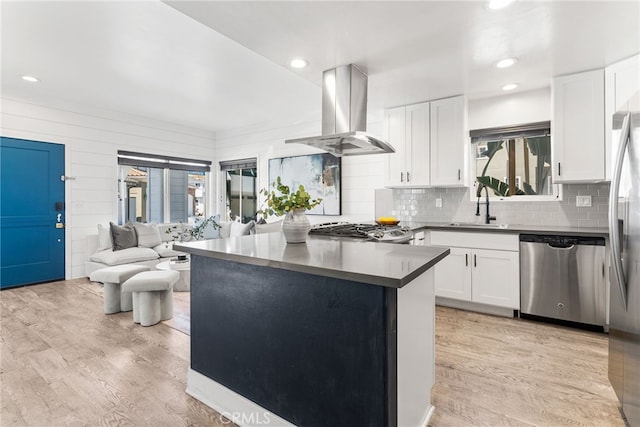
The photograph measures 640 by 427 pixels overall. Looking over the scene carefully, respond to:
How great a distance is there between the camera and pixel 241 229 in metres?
5.48

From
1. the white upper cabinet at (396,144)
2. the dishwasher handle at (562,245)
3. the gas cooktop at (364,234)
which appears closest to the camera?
the gas cooktop at (364,234)

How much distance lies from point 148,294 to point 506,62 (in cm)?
394

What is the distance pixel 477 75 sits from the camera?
3.16 metres

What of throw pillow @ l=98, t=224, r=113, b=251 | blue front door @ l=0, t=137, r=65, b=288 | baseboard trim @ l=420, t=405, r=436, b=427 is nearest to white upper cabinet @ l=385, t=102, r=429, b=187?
baseboard trim @ l=420, t=405, r=436, b=427

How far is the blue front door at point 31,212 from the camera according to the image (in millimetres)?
4305

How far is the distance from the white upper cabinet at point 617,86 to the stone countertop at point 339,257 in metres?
2.40

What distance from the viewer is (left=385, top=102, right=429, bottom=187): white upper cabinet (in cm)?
393

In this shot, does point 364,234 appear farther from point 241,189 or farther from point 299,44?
point 241,189

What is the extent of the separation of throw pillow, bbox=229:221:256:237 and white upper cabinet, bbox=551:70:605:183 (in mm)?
4121

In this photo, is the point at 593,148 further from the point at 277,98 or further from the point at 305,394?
the point at 277,98

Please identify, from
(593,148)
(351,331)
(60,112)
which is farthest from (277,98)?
(351,331)

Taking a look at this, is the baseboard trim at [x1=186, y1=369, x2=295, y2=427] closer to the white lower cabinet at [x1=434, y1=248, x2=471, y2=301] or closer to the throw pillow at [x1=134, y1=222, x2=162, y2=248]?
the white lower cabinet at [x1=434, y1=248, x2=471, y2=301]

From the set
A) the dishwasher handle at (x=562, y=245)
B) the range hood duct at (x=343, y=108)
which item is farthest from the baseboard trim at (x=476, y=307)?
the range hood duct at (x=343, y=108)

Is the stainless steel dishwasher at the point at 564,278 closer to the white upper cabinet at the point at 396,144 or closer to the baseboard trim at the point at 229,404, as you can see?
the white upper cabinet at the point at 396,144
